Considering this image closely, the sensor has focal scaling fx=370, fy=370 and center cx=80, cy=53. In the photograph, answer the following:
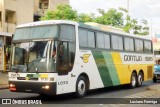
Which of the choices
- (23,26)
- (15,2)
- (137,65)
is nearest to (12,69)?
(23,26)

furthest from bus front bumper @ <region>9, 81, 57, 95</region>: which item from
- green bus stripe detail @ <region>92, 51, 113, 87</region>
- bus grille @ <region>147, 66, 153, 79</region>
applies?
bus grille @ <region>147, 66, 153, 79</region>

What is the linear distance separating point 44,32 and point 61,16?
25.0 meters

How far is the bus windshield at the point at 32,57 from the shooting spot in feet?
46.8

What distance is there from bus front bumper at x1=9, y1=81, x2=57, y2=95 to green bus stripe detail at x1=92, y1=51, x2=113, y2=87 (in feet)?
12.8

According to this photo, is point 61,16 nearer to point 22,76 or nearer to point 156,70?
point 156,70

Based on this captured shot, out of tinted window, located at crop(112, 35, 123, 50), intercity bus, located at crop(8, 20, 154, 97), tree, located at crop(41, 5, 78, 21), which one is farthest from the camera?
tree, located at crop(41, 5, 78, 21)

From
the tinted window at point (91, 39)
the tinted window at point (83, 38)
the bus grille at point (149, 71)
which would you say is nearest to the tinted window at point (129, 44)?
the bus grille at point (149, 71)

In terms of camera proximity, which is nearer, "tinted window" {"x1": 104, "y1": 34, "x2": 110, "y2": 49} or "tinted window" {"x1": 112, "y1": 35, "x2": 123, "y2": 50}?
"tinted window" {"x1": 104, "y1": 34, "x2": 110, "y2": 49}

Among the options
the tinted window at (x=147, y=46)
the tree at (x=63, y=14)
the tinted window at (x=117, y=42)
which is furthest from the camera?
the tree at (x=63, y=14)

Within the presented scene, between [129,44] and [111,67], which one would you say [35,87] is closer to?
[111,67]

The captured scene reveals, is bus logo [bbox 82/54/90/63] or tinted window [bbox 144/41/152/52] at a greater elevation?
tinted window [bbox 144/41/152/52]

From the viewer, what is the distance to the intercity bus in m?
14.2

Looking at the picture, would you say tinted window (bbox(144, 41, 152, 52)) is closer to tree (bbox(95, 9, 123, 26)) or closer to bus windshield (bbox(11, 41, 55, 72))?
bus windshield (bbox(11, 41, 55, 72))

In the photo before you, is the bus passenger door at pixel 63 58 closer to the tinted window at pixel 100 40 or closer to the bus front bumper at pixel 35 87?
the bus front bumper at pixel 35 87
